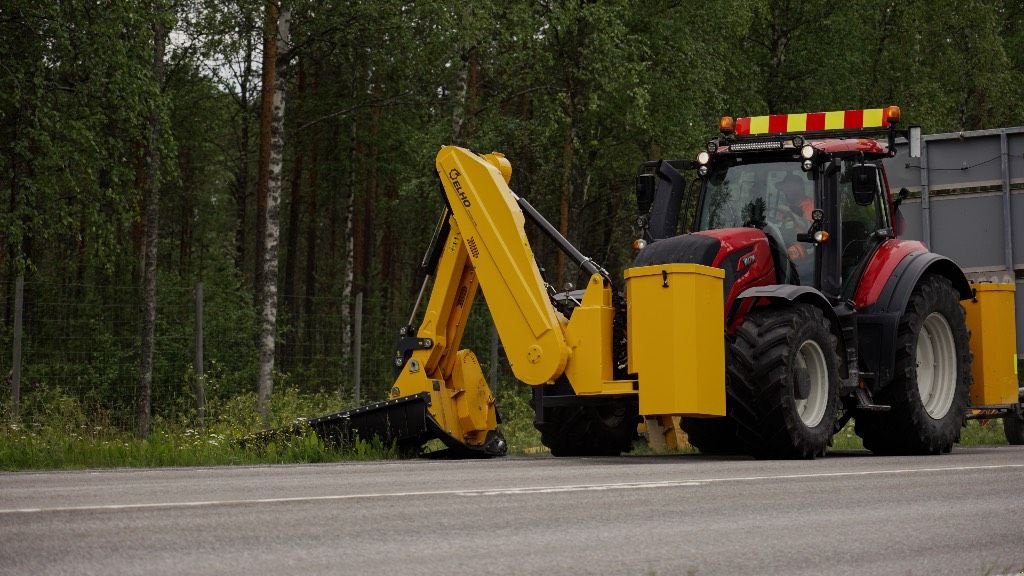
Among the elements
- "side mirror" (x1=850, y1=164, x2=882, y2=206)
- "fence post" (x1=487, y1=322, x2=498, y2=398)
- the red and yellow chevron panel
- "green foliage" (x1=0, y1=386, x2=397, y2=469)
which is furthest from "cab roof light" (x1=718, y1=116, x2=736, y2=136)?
"fence post" (x1=487, y1=322, x2=498, y2=398)

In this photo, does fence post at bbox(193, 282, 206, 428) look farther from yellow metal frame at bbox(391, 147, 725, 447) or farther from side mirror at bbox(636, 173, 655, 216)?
side mirror at bbox(636, 173, 655, 216)

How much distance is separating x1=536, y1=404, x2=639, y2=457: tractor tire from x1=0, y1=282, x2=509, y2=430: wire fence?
5.06 m

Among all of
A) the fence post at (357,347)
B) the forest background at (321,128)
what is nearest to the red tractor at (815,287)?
the forest background at (321,128)

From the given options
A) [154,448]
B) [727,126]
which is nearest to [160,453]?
[154,448]

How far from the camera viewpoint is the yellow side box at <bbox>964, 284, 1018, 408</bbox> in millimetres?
15086

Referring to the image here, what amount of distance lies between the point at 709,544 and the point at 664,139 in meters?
24.8

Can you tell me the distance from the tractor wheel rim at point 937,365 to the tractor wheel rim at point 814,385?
2207 mm

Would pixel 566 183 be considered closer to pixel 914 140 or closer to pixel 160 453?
pixel 914 140

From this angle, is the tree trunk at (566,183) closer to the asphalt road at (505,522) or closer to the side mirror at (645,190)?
the side mirror at (645,190)

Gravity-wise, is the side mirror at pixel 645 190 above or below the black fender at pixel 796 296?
above

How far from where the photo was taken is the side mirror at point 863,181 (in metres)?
13.1

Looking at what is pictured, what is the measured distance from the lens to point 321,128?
41906 mm

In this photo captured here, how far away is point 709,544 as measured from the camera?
6.19 metres

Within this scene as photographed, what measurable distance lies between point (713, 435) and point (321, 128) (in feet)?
98.4
